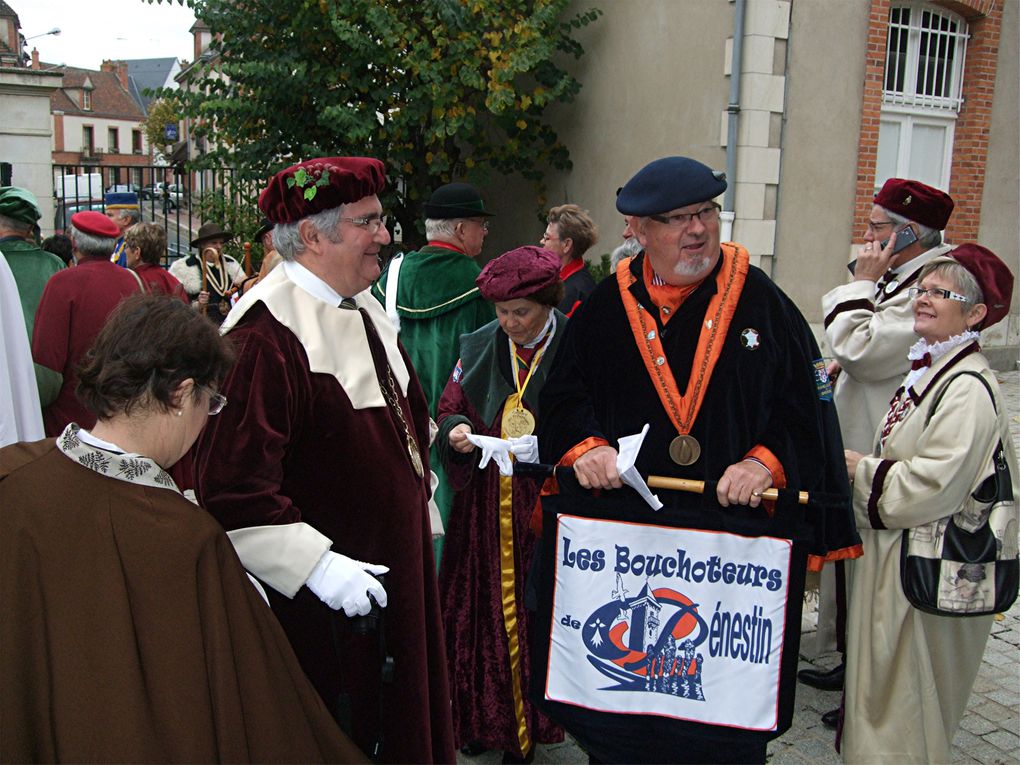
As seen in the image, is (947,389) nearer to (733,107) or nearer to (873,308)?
(873,308)

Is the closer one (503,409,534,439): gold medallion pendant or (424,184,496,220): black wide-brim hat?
(503,409,534,439): gold medallion pendant

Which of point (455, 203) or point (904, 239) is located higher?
point (455, 203)

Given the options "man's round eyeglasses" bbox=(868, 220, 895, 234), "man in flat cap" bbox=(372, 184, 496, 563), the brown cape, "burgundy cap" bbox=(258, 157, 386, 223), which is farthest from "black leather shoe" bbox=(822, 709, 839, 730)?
"burgundy cap" bbox=(258, 157, 386, 223)

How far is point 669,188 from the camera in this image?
100 inches

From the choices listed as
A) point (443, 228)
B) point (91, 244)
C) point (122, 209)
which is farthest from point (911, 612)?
point (122, 209)

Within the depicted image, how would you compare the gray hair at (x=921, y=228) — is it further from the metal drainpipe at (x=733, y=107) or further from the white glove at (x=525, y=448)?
the metal drainpipe at (x=733, y=107)

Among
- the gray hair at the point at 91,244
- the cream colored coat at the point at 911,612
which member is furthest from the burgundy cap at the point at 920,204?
the gray hair at the point at 91,244

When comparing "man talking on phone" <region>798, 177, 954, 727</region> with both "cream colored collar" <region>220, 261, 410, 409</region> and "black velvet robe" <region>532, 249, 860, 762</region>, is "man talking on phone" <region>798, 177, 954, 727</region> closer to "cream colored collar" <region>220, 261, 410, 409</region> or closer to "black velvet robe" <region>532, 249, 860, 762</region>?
"black velvet robe" <region>532, 249, 860, 762</region>

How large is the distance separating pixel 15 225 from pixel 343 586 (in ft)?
11.6

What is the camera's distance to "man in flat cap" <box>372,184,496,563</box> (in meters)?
4.27

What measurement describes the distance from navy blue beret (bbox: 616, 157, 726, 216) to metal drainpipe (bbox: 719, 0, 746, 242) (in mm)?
6869

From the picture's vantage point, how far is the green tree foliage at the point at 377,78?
31.9 ft

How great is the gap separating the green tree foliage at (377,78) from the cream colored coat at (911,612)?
7553 millimetres

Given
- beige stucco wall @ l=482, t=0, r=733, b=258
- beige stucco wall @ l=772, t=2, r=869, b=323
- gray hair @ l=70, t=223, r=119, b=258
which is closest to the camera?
gray hair @ l=70, t=223, r=119, b=258
